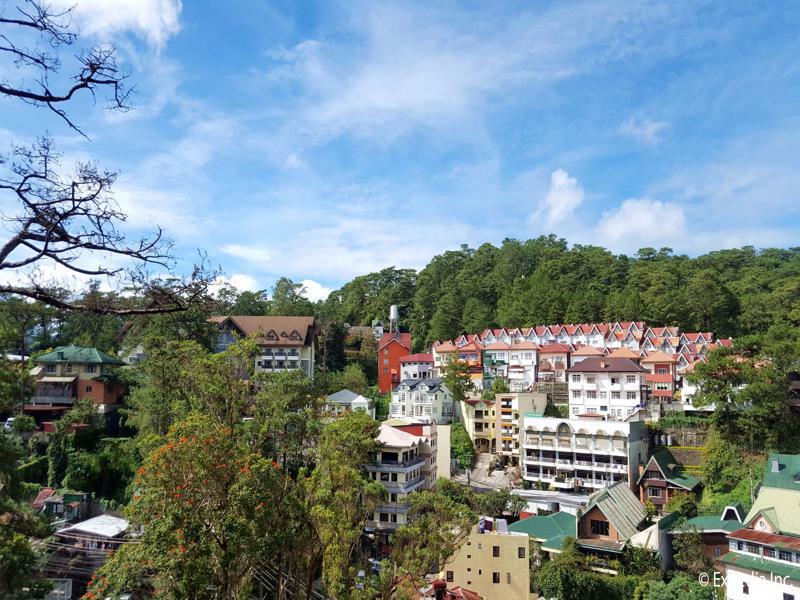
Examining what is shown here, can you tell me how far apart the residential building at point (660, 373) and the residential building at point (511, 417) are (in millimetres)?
7761

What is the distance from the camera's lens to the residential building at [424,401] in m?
36.3

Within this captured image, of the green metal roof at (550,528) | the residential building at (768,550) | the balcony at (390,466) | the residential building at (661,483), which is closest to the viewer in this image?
the residential building at (768,550)

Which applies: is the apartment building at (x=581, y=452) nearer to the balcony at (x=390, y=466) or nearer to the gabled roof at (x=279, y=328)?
the balcony at (x=390, y=466)

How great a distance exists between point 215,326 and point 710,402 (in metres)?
27.3

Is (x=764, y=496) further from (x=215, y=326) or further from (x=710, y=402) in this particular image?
(x=215, y=326)

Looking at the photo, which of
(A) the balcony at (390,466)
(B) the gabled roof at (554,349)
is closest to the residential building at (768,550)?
(A) the balcony at (390,466)

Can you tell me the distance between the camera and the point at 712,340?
40906 millimetres

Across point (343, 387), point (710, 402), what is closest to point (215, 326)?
point (343, 387)

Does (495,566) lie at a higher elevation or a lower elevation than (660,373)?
lower

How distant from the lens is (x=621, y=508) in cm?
2398

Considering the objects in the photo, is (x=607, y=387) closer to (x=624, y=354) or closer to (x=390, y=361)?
(x=624, y=354)

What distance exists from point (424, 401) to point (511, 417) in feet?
19.7

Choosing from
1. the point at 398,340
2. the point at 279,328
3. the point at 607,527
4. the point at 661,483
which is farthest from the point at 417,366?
the point at 607,527

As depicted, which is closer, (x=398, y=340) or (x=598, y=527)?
(x=598, y=527)
